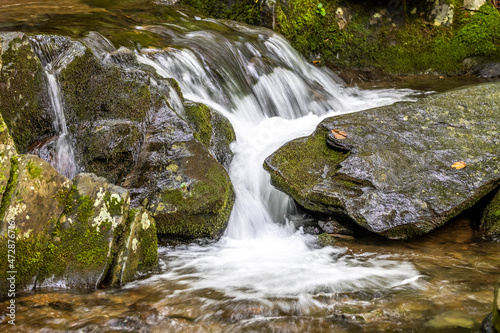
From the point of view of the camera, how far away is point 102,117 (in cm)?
434

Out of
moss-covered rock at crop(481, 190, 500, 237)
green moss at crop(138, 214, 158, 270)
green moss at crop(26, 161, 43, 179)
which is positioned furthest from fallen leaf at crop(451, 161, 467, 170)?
green moss at crop(26, 161, 43, 179)

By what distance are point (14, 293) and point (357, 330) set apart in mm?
Answer: 2255

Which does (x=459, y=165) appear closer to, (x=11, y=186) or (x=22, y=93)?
(x=11, y=186)

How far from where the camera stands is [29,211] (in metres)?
3.01

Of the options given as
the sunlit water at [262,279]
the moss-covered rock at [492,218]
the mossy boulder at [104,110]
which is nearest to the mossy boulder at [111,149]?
the mossy boulder at [104,110]

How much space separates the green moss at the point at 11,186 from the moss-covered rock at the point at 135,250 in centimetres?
82

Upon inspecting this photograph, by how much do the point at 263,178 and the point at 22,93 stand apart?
2.68 metres

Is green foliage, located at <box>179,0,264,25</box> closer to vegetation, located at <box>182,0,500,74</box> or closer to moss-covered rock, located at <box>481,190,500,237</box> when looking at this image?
vegetation, located at <box>182,0,500,74</box>

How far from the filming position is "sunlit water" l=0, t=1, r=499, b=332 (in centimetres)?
269

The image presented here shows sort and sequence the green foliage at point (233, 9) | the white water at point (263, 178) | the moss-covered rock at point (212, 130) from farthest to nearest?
the green foliage at point (233, 9), the moss-covered rock at point (212, 130), the white water at point (263, 178)

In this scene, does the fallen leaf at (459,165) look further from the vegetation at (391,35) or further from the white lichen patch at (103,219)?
the vegetation at (391,35)

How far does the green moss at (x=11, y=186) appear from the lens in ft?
9.56

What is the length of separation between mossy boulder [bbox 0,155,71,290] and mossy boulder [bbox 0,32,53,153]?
105 cm

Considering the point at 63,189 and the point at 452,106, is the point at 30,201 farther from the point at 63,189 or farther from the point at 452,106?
the point at 452,106
